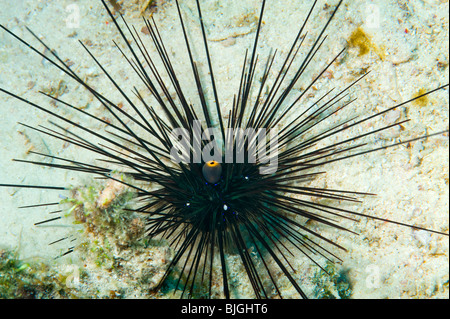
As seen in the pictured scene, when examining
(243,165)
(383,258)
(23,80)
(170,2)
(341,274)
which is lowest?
(341,274)

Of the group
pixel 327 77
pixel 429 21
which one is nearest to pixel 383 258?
pixel 327 77

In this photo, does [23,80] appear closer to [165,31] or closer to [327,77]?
[165,31]

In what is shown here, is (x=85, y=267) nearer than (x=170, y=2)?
Yes

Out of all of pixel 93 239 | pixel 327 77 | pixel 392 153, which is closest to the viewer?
pixel 93 239

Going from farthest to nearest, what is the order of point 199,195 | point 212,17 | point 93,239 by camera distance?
point 212,17, point 199,195, point 93,239

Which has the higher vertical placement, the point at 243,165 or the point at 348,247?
the point at 243,165

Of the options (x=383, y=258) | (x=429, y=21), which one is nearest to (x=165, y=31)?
(x=429, y=21)

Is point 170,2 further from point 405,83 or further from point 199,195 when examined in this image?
point 405,83
